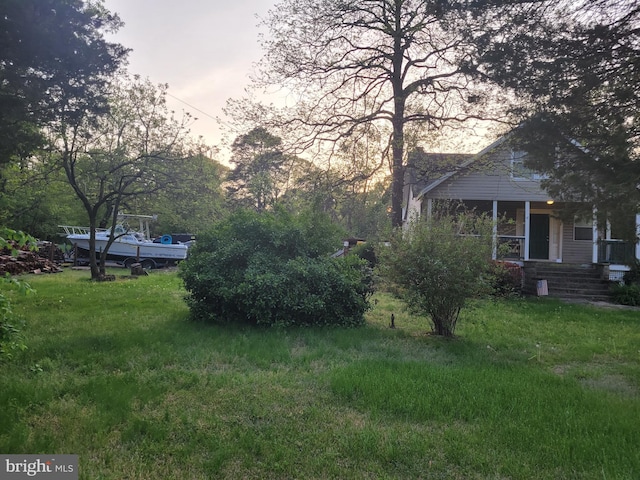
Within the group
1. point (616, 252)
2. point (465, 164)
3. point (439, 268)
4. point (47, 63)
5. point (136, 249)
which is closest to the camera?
point (439, 268)

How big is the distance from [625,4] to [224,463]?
5.87 metres

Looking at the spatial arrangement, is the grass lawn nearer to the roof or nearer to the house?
the house

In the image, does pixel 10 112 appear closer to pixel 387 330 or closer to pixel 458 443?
pixel 387 330

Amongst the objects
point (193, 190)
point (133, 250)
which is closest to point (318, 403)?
point (193, 190)

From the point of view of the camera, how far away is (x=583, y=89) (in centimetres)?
449

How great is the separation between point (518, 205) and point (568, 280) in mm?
4406

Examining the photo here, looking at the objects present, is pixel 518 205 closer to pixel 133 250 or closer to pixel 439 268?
pixel 439 268

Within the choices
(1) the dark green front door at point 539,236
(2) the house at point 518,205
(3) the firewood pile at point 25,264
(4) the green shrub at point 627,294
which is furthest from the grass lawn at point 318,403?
(1) the dark green front door at point 539,236

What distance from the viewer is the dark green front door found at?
16.6 meters

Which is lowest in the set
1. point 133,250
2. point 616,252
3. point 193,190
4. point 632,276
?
point 632,276

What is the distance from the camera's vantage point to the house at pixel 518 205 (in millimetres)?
13469

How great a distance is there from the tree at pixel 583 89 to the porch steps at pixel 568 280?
866cm

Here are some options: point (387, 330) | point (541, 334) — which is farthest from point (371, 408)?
point (541, 334)

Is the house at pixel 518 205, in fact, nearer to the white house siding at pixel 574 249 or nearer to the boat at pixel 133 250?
the white house siding at pixel 574 249
